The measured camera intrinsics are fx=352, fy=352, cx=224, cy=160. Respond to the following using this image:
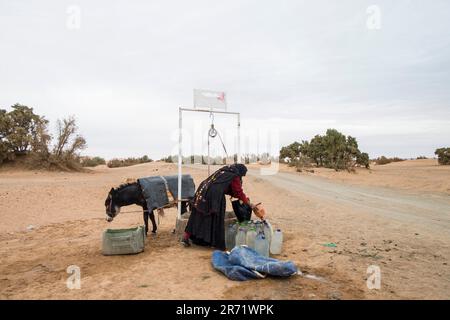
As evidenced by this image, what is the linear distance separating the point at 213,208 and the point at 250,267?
5.60 ft

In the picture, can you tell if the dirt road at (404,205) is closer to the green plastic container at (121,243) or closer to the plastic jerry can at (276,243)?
the plastic jerry can at (276,243)

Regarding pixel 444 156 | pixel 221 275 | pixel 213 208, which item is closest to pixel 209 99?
pixel 213 208

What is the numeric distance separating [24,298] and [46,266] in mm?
1536

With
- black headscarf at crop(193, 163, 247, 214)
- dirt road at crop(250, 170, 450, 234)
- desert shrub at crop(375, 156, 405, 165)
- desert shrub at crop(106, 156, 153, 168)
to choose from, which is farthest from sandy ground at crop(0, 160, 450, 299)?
desert shrub at crop(375, 156, 405, 165)

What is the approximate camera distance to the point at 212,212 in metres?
6.73

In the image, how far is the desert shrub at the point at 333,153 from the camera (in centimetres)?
3397

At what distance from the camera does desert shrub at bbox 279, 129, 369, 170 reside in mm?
33969

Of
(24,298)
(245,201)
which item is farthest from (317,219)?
(24,298)

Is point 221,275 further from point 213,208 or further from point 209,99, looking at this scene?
point 209,99

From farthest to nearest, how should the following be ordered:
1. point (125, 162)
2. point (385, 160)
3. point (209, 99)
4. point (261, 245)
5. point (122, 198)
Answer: point (385, 160)
point (125, 162)
point (122, 198)
point (209, 99)
point (261, 245)

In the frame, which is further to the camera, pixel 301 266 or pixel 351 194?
pixel 351 194

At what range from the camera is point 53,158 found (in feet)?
77.7

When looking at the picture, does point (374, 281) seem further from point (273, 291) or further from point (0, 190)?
point (0, 190)
